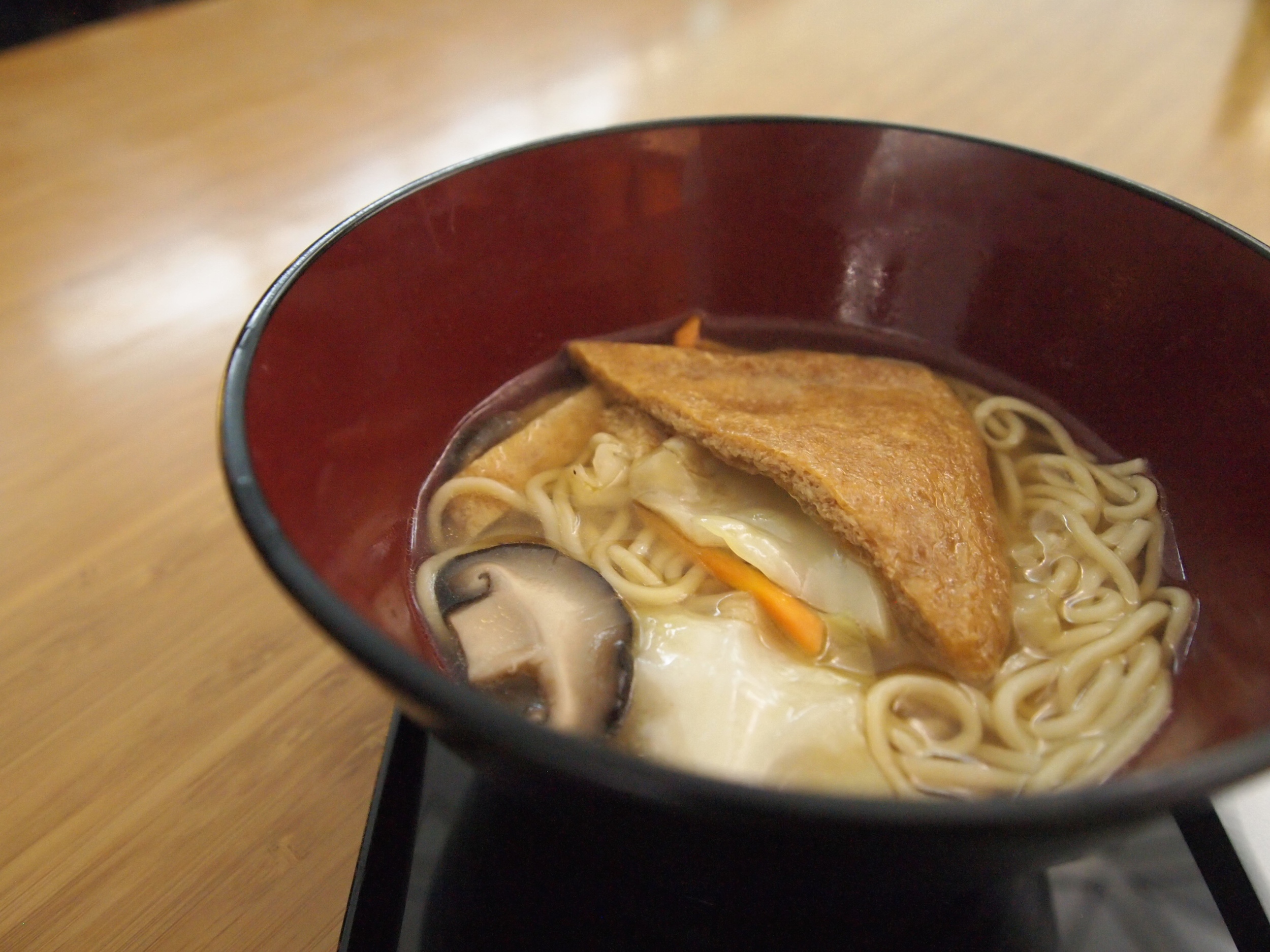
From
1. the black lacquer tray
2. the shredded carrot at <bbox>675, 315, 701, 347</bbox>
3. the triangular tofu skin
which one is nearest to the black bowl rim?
the black lacquer tray

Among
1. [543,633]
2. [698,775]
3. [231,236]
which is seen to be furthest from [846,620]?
[231,236]

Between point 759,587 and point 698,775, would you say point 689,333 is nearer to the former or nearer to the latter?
point 759,587

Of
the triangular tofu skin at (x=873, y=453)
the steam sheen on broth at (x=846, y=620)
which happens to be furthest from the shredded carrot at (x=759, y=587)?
the triangular tofu skin at (x=873, y=453)

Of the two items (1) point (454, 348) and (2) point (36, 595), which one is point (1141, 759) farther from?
(2) point (36, 595)

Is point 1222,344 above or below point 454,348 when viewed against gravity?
above

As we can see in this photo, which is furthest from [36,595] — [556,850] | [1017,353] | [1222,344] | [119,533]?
[1222,344]

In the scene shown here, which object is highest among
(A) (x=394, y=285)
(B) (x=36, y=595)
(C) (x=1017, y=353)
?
(A) (x=394, y=285)

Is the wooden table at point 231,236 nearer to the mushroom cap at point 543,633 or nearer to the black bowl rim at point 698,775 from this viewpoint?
the mushroom cap at point 543,633
